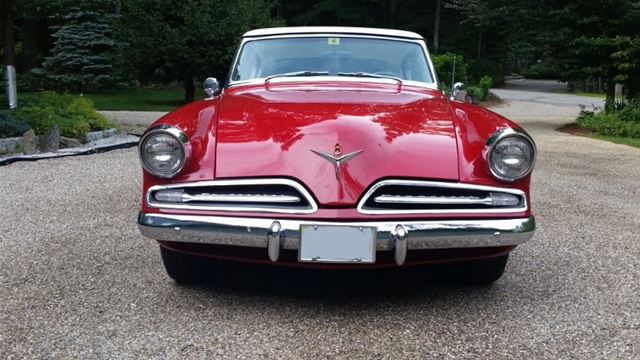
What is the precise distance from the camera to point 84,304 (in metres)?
3.32

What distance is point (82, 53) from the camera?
2158 cm

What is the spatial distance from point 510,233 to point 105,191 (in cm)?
466

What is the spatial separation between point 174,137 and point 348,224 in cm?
98

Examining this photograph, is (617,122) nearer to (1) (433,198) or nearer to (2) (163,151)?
(1) (433,198)

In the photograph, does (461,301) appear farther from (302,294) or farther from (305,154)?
(305,154)

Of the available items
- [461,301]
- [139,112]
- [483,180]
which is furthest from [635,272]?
[139,112]

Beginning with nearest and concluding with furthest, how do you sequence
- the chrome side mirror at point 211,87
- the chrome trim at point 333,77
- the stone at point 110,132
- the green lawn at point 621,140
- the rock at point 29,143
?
1. the chrome trim at point 333,77
2. the chrome side mirror at point 211,87
3. the rock at point 29,143
4. the stone at point 110,132
5. the green lawn at point 621,140

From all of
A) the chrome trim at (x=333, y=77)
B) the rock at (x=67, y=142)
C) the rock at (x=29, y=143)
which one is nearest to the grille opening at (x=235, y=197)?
the chrome trim at (x=333, y=77)

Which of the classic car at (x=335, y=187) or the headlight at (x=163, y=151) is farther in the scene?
the headlight at (x=163, y=151)

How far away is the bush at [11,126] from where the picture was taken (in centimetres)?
866

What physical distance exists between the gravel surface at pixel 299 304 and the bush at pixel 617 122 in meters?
8.91

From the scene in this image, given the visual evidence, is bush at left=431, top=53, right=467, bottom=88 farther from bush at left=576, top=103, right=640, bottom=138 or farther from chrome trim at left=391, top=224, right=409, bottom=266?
chrome trim at left=391, top=224, right=409, bottom=266

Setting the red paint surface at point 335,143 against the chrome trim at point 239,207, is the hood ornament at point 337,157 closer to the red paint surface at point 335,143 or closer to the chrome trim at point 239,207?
the red paint surface at point 335,143

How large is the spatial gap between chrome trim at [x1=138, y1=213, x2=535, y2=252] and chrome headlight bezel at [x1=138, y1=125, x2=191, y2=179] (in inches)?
8.4
